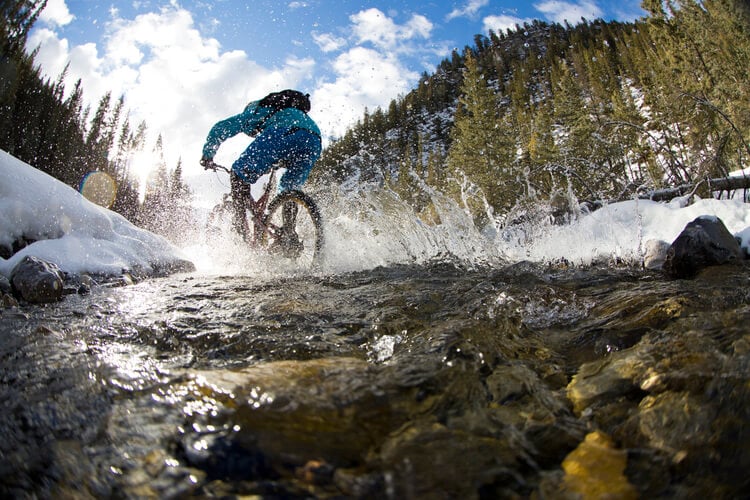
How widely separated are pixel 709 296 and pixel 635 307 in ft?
1.27

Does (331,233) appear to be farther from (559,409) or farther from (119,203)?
(119,203)

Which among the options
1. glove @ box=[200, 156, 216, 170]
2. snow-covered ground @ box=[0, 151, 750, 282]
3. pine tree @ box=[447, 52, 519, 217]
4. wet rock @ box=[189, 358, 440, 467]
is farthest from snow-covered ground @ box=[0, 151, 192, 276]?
pine tree @ box=[447, 52, 519, 217]

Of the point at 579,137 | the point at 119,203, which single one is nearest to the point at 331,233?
the point at 579,137

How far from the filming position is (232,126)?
514 cm

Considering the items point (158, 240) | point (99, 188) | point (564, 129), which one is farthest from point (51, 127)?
point (564, 129)

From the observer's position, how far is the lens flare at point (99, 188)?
29981 mm

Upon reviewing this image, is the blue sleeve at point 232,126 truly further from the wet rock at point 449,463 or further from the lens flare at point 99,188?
the lens flare at point 99,188

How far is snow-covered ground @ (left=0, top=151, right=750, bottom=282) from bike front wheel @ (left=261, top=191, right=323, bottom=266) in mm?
319

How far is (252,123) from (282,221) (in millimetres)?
1510

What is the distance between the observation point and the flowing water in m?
0.67

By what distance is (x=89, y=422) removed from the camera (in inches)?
33.7

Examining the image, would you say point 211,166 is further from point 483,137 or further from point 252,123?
point 483,137

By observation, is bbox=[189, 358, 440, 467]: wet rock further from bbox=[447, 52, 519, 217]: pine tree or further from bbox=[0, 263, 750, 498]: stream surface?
bbox=[447, 52, 519, 217]: pine tree

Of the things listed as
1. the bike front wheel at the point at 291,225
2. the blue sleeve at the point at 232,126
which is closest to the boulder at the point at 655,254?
the bike front wheel at the point at 291,225
